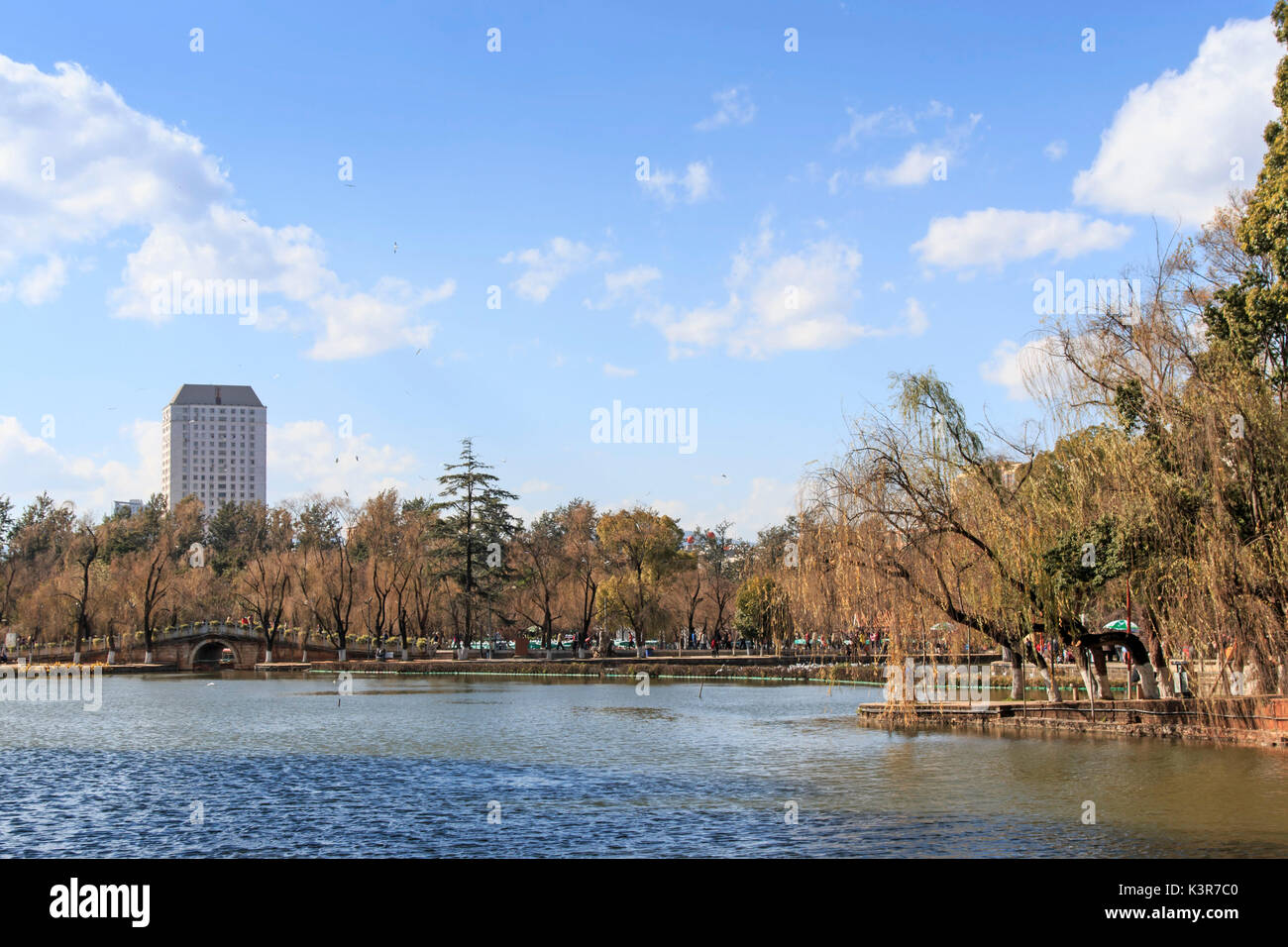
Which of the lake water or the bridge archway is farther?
the bridge archway

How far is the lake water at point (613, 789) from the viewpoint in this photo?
14656 millimetres

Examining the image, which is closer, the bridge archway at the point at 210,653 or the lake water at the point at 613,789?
the lake water at the point at 613,789

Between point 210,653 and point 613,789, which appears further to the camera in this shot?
point 210,653

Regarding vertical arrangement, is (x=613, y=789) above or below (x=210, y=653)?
above

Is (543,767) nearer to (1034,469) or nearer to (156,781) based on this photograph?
(156,781)

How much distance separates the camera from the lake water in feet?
48.1

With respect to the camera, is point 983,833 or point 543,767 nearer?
point 983,833

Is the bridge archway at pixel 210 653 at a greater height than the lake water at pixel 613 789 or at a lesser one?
lesser

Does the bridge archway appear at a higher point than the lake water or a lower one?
lower

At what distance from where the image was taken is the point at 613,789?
19.1 m
